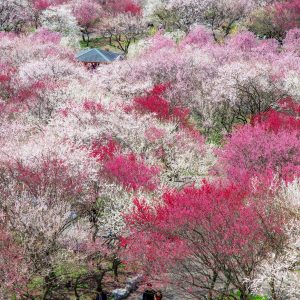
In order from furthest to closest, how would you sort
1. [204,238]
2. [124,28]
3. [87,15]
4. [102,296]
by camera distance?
1. [87,15]
2. [124,28]
3. [102,296]
4. [204,238]

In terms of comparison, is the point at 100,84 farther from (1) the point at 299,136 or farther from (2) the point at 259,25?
(2) the point at 259,25

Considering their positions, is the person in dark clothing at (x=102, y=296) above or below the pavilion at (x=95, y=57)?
below

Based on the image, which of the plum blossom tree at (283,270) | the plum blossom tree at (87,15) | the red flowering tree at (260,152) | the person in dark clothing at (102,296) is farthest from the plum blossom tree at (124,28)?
the plum blossom tree at (283,270)

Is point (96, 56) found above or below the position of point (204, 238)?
above

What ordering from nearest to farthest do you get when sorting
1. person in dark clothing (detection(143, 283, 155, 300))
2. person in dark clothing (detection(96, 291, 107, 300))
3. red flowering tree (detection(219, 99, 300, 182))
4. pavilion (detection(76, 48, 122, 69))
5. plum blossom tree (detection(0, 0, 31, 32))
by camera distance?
person in dark clothing (detection(143, 283, 155, 300)), person in dark clothing (detection(96, 291, 107, 300)), red flowering tree (detection(219, 99, 300, 182)), pavilion (detection(76, 48, 122, 69)), plum blossom tree (detection(0, 0, 31, 32))

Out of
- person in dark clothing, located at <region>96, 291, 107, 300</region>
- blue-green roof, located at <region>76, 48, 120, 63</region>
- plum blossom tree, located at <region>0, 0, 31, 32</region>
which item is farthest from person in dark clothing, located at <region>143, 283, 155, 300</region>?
plum blossom tree, located at <region>0, 0, 31, 32</region>

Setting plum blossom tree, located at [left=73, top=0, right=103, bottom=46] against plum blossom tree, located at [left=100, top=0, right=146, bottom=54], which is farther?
plum blossom tree, located at [left=73, top=0, right=103, bottom=46]

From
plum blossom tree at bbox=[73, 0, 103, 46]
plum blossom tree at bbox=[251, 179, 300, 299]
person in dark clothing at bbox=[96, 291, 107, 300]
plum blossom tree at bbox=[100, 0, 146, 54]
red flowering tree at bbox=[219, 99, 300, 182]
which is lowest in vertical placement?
person in dark clothing at bbox=[96, 291, 107, 300]

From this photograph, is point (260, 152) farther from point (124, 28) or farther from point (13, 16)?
point (13, 16)

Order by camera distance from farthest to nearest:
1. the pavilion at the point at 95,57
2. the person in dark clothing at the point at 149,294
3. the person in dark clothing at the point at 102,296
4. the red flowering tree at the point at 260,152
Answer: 1. the pavilion at the point at 95,57
2. the red flowering tree at the point at 260,152
3. the person in dark clothing at the point at 102,296
4. the person in dark clothing at the point at 149,294

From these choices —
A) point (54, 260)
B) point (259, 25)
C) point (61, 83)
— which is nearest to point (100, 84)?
point (61, 83)

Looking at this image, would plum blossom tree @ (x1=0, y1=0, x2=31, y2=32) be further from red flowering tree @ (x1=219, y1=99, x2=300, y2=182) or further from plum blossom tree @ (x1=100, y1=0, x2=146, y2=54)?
red flowering tree @ (x1=219, y1=99, x2=300, y2=182)

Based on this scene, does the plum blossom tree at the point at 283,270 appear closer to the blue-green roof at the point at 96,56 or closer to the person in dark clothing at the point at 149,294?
Answer: the person in dark clothing at the point at 149,294

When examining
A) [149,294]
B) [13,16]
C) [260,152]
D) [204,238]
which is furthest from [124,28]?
[204,238]
